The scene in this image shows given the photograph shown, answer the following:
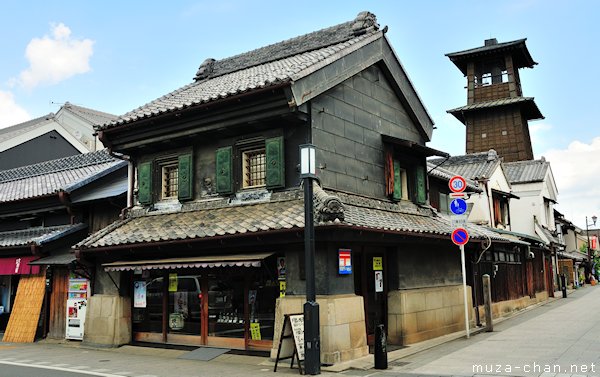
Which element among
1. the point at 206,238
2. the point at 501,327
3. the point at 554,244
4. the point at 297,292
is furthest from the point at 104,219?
the point at 554,244

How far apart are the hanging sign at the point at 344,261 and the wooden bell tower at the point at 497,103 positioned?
3497cm

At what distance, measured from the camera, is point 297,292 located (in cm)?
1166

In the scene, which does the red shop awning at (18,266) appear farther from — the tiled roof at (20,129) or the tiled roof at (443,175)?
the tiled roof at (443,175)

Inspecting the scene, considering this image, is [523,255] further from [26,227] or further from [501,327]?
[26,227]

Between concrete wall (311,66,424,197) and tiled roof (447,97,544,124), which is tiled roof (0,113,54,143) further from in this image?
tiled roof (447,97,544,124)

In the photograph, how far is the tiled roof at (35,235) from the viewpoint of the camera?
16516 millimetres

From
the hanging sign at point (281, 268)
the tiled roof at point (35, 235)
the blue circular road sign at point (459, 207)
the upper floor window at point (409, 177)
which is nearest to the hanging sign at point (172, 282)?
the hanging sign at point (281, 268)

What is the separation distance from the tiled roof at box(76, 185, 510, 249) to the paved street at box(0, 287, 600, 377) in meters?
2.95

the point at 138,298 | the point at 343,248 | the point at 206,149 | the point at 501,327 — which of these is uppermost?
the point at 206,149

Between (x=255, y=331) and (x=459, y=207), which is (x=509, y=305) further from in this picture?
(x=255, y=331)

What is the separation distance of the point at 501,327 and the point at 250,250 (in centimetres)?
1004

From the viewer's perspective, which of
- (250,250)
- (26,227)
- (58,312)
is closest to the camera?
(250,250)

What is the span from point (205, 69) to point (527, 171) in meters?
27.9

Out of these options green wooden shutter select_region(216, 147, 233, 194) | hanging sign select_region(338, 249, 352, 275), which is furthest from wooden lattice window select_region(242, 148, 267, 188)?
hanging sign select_region(338, 249, 352, 275)
